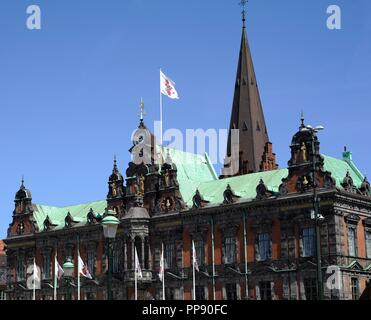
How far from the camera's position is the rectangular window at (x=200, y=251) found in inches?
2692

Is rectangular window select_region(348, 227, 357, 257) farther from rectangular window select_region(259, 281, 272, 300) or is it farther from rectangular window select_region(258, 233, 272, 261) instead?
rectangular window select_region(259, 281, 272, 300)

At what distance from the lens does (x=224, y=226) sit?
219 feet

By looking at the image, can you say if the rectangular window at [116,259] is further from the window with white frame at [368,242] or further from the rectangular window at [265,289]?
the window with white frame at [368,242]

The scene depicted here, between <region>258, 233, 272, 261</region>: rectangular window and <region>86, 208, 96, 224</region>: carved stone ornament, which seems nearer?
<region>258, 233, 272, 261</region>: rectangular window

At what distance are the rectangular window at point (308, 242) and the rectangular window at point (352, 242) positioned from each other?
318 cm

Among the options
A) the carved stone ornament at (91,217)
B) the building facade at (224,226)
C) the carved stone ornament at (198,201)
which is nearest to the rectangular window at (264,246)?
the building facade at (224,226)

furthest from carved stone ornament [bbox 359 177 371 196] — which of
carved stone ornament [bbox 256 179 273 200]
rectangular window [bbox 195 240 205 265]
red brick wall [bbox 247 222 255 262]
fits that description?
rectangular window [bbox 195 240 205 265]

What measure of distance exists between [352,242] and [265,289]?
28.4ft

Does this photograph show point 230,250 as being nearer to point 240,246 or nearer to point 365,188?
point 240,246

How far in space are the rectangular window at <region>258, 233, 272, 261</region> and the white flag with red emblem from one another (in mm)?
18873

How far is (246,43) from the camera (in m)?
94.2

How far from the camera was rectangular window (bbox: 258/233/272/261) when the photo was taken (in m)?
63.1

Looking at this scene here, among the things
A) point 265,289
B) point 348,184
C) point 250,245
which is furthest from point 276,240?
point 348,184
